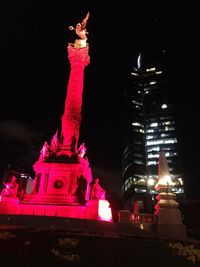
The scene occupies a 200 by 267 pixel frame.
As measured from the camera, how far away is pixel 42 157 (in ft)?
88.2

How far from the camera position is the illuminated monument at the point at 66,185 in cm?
2303

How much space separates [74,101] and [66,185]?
418 inches

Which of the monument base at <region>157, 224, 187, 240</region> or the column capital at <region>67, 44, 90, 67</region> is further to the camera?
the column capital at <region>67, 44, 90, 67</region>

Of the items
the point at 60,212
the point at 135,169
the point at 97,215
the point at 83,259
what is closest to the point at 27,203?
the point at 60,212

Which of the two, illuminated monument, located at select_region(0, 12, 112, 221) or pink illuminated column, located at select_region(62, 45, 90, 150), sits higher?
pink illuminated column, located at select_region(62, 45, 90, 150)

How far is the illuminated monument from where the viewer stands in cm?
2303

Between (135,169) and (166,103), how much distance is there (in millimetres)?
39102

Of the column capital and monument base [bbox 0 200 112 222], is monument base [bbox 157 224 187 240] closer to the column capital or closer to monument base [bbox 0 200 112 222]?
monument base [bbox 0 200 112 222]

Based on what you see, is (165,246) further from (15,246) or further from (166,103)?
(166,103)

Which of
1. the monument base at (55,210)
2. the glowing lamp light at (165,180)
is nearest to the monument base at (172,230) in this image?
the glowing lamp light at (165,180)

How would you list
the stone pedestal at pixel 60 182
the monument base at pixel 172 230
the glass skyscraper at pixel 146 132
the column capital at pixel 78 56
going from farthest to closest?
the glass skyscraper at pixel 146 132, the column capital at pixel 78 56, the stone pedestal at pixel 60 182, the monument base at pixel 172 230

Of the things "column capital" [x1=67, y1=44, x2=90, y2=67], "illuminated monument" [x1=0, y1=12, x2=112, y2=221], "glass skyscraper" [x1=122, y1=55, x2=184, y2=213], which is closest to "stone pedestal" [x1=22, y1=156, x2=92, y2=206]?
"illuminated monument" [x1=0, y1=12, x2=112, y2=221]

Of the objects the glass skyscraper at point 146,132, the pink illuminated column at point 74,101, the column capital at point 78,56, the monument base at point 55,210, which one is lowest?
the monument base at point 55,210

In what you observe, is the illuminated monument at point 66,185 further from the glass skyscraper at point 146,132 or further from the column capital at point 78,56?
the glass skyscraper at point 146,132
